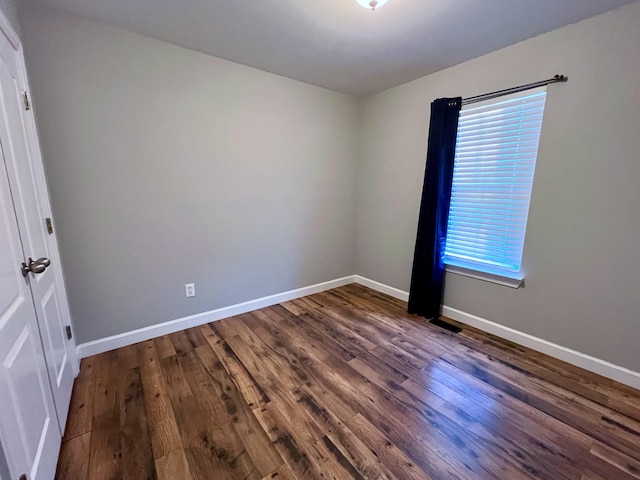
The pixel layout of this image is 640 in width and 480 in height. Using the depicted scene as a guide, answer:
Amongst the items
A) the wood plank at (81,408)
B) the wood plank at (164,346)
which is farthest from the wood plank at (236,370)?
the wood plank at (81,408)

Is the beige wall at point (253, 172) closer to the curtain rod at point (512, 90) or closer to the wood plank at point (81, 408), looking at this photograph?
the curtain rod at point (512, 90)

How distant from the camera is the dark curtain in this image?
2.51 m

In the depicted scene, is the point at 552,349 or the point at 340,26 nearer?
the point at 340,26

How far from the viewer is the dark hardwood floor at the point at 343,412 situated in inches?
50.8

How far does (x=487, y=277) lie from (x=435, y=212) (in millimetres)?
752

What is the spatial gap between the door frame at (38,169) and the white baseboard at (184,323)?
192 mm

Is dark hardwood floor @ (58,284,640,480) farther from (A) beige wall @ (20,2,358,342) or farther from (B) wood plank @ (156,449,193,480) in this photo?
(A) beige wall @ (20,2,358,342)

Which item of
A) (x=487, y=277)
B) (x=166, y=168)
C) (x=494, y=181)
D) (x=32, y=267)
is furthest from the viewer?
(x=487, y=277)

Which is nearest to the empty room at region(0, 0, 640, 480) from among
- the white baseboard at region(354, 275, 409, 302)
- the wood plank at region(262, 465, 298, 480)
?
the wood plank at region(262, 465, 298, 480)

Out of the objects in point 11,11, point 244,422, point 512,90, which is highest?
point 11,11

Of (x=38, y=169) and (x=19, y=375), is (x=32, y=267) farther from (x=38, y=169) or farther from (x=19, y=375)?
(x=38, y=169)

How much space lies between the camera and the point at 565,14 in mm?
1733

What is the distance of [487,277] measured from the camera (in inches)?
96.4

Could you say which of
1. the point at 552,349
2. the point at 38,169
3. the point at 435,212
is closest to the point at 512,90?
the point at 435,212
